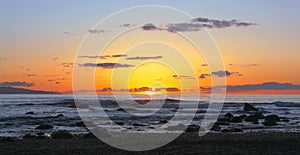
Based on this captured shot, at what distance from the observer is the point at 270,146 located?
23.7 m

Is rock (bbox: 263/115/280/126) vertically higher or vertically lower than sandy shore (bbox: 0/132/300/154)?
lower

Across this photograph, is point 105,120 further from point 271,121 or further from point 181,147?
point 181,147

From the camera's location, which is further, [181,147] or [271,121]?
[271,121]

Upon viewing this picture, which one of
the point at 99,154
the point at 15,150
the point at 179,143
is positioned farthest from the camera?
the point at 179,143

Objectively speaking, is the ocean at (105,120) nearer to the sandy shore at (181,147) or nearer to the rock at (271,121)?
the rock at (271,121)

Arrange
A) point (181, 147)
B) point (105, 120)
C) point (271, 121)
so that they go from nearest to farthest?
point (181, 147) → point (271, 121) → point (105, 120)

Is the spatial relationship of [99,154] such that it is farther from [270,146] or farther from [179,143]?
[270,146]

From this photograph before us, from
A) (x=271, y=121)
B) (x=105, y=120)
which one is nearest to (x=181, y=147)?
(x=271, y=121)

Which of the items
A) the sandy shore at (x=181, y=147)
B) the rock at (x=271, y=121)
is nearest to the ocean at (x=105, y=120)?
the rock at (x=271, y=121)

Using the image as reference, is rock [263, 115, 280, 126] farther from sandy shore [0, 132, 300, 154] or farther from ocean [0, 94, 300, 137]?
sandy shore [0, 132, 300, 154]

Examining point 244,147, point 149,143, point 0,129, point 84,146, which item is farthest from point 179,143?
point 0,129

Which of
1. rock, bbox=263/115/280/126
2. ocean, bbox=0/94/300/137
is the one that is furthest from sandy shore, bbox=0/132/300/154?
rock, bbox=263/115/280/126

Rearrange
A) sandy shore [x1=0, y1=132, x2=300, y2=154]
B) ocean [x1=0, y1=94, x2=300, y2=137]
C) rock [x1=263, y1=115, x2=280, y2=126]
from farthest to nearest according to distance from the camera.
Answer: rock [x1=263, y1=115, x2=280, y2=126] → ocean [x1=0, y1=94, x2=300, y2=137] → sandy shore [x1=0, y1=132, x2=300, y2=154]

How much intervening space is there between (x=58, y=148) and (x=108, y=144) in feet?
10.1
